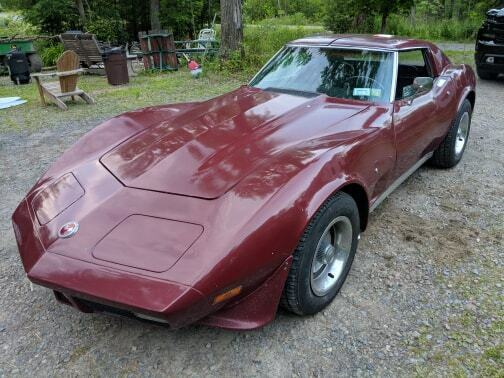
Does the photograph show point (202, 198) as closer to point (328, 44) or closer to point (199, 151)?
point (199, 151)

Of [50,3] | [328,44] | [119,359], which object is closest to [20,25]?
[50,3]

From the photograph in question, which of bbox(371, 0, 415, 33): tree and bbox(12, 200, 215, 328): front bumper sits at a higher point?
bbox(371, 0, 415, 33): tree

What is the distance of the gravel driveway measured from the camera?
226 cm

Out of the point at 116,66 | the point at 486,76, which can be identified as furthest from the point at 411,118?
the point at 116,66

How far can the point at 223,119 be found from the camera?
3.20 metres

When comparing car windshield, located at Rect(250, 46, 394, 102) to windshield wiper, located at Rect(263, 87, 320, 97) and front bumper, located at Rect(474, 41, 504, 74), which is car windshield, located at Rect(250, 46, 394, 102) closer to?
windshield wiper, located at Rect(263, 87, 320, 97)

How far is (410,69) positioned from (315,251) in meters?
2.72

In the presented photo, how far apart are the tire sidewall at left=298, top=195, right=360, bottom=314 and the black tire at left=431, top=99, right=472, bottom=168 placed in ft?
7.12

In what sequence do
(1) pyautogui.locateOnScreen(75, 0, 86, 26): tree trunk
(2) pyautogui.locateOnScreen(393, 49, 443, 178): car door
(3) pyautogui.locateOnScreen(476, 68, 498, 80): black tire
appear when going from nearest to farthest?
(2) pyautogui.locateOnScreen(393, 49, 443, 178): car door, (3) pyautogui.locateOnScreen(476, 68, 498, 80): black tire, (1) pyautogui.locateOnScreen(75, 0, 86, 26): tree trunk

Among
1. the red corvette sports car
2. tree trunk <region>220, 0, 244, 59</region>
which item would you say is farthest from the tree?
the red corvette sports car

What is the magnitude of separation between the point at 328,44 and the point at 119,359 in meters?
2.92

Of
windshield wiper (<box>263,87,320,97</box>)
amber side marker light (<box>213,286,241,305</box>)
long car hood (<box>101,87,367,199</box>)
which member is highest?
windshield wiper (<box>263,87,320,97</box>)

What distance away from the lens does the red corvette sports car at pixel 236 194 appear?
6.43 ft

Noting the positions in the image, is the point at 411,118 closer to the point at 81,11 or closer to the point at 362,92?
the point at 362,92
